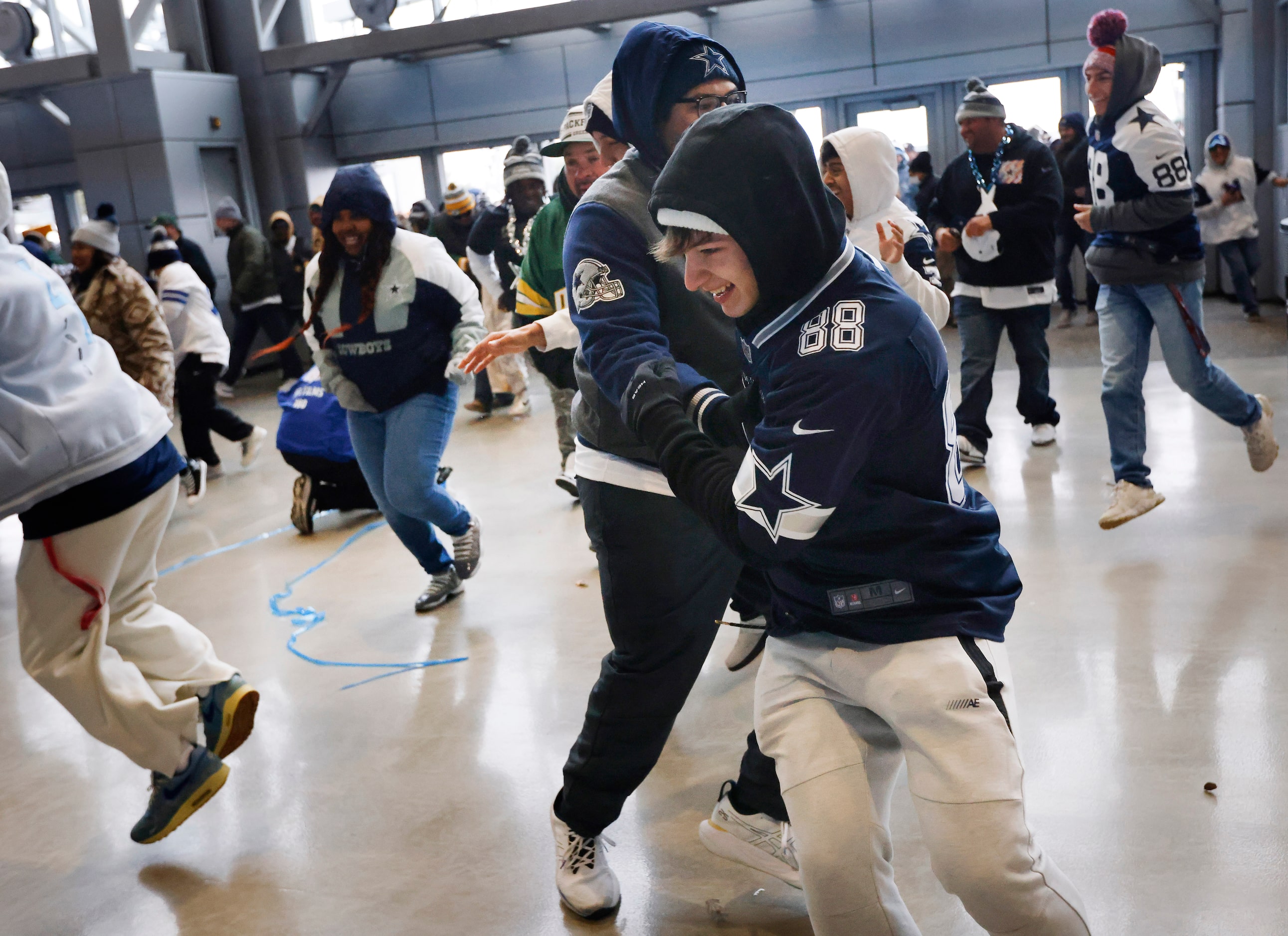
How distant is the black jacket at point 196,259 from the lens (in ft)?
35.4

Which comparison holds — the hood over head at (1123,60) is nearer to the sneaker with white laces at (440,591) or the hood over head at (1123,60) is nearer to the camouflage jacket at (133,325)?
the sneaker with white laces at (440,591)

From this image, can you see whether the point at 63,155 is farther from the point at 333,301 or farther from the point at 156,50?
the point at 333,301

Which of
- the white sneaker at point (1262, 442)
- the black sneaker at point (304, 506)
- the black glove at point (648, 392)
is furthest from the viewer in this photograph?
the black sneaker at point (304, 506)

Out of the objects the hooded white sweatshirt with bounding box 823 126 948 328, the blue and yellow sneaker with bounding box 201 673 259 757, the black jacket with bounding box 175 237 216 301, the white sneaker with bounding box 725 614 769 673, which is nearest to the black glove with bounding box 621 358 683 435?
the blue and yellow sneaker with bounding box 201 673 259 757

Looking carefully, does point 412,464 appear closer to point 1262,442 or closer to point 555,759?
point 555,759

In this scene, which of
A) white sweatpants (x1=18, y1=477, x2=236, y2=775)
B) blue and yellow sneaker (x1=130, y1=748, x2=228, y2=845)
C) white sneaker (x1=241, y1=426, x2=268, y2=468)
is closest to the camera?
white sweatpants (x1=18, y1=477, x2=236, y2=775)

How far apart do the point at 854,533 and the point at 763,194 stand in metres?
0.50

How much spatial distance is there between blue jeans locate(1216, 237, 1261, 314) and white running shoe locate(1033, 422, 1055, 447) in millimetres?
4496

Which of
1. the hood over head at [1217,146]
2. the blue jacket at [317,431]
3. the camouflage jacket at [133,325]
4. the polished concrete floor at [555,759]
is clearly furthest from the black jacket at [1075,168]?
the camouflage jacket at [133,325]

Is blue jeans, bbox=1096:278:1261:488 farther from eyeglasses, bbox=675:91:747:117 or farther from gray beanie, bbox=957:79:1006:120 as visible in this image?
eyeglasses, bbox=675:91:747:117

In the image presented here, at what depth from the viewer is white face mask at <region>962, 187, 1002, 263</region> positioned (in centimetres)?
535

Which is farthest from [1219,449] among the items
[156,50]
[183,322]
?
[156,50]

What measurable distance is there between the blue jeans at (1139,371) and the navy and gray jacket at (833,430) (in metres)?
2.94

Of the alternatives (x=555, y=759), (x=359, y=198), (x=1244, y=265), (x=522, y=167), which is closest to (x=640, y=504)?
(x=555, y=759)
